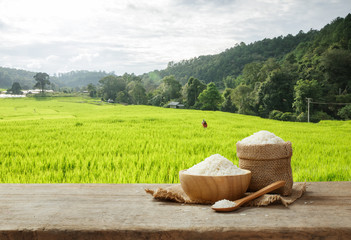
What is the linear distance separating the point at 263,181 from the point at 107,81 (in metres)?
74.8

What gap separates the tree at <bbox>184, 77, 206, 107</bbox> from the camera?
181 ft

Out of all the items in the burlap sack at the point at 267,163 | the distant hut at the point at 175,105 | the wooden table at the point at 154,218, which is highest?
the burlap sack at the point at 267,163

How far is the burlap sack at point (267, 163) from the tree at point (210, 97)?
50.1 meters

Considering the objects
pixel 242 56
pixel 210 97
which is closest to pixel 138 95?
pixel 210 97

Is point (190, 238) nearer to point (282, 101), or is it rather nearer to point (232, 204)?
point (232, 204)

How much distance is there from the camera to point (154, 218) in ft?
Result: 4.75

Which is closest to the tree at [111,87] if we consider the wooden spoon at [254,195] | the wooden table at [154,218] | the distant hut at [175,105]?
the distant hut at [175,105]

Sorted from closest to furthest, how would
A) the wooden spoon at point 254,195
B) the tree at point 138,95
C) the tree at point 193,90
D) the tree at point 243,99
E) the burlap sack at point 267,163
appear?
the wooden spoon at point 254,195, the burlap sack at point 267,163, the tree at point 243,99, the tree at point 193,90, the tree at point 138,95

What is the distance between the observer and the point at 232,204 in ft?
5.05

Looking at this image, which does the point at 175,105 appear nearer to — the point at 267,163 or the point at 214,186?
the point at 267,163

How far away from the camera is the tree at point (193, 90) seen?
2169 inches

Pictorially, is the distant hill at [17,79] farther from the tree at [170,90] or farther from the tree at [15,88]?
the tree at [170,90]

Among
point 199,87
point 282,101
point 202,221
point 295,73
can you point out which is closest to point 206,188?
point 202,221

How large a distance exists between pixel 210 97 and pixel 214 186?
51255 millimetres
